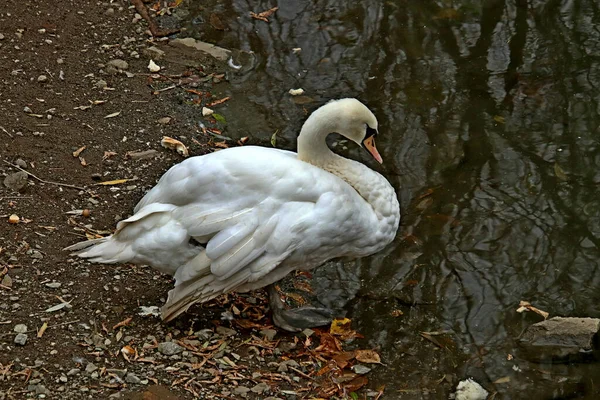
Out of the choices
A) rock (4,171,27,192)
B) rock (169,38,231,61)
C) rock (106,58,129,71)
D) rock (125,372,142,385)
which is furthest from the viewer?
rock (169,38,231,61)

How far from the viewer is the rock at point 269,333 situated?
5109mm

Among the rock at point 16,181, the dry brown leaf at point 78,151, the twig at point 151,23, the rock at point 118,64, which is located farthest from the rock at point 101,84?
the rock at point 16,181

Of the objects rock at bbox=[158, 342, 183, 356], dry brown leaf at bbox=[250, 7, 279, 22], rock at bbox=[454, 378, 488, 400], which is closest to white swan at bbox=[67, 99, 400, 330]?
rock at bbox=[158, 342, 183, 356]

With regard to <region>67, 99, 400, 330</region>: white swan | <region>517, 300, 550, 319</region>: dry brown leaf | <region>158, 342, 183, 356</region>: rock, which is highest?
<region>67, 99, 400, 330</region>: white swan

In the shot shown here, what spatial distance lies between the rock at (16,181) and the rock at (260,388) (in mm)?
2179

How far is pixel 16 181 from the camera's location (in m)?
5.84

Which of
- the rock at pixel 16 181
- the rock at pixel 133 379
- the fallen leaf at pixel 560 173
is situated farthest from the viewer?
the fallen leaf at pixel 560 173

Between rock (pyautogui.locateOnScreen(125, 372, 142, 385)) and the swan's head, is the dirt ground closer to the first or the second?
rock (pyautogui.locateOnScreen(125, 372, 142, 385))

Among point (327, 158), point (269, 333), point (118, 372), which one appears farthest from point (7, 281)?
point (327, 158)

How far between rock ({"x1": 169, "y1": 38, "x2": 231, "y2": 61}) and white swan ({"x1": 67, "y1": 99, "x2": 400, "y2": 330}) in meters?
3.17

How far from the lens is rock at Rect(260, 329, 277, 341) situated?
511cm

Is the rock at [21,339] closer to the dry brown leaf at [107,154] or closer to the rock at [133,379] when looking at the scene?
the rock at [133,379]

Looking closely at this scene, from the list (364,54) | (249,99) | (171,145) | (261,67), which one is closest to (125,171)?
(171,145)

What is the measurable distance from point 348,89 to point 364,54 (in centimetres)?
58
